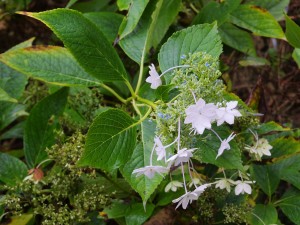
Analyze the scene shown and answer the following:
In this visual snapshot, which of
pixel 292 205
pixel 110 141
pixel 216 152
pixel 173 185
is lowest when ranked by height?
pixel 292 205

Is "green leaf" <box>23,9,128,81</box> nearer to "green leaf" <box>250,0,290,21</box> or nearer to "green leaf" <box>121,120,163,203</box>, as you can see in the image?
"green leaf" <box>121,120,163,203</box>

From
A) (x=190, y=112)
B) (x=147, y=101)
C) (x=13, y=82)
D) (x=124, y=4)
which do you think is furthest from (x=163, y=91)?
(x=13, y=82)

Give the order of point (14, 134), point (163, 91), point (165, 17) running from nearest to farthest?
point (163, 91), point (165, 17), point (14, 134)

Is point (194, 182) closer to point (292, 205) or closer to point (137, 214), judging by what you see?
point (137, 214)

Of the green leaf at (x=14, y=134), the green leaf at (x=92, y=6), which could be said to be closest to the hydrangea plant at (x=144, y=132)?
the green leaf at (x=14, y=134)

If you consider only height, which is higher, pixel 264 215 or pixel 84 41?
pixel 84 41

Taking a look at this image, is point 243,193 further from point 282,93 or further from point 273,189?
point 282,93

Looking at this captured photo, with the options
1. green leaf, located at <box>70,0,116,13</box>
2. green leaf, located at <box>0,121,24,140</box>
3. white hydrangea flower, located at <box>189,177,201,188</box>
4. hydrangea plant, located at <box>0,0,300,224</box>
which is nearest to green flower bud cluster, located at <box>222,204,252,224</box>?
hydrangea plant, located at <box>0,0,300,224</box>
